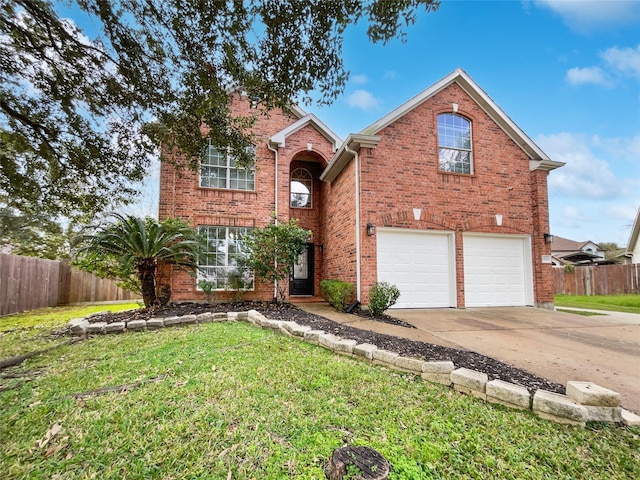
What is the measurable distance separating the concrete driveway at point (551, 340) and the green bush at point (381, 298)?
0.43 metres

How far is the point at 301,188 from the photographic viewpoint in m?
12.7

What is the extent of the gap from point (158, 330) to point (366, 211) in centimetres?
568

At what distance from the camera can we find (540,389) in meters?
2.99

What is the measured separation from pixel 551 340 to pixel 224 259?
28.6ft

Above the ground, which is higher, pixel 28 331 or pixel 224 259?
pixel 224 259

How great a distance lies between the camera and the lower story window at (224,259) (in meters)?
9.67

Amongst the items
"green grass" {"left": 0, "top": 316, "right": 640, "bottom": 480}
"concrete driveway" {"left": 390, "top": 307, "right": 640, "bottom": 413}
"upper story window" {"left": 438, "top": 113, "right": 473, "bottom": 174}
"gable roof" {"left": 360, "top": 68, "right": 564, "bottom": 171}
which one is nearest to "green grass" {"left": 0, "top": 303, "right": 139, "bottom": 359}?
"green grass" {"left": 0, "top": 316, "right": 640, "bottom": 480}

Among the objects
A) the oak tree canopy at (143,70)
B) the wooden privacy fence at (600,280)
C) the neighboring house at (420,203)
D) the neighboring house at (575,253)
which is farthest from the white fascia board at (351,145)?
the neighboring house at (575,253)

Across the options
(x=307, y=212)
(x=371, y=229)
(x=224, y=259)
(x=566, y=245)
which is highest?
(x=307, y=212)

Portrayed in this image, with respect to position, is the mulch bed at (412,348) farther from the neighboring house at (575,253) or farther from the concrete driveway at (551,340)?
the neighboring house at (575,253)

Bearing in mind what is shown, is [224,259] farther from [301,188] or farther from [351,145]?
[351,145]

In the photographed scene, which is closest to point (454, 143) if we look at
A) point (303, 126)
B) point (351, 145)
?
point (351, 145)

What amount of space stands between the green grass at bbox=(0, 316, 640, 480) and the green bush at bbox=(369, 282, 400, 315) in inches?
147

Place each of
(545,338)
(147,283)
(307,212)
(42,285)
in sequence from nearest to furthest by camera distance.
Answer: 1. (545,338)
2. (147,283)
3. (42,285)
4. (307,212)
